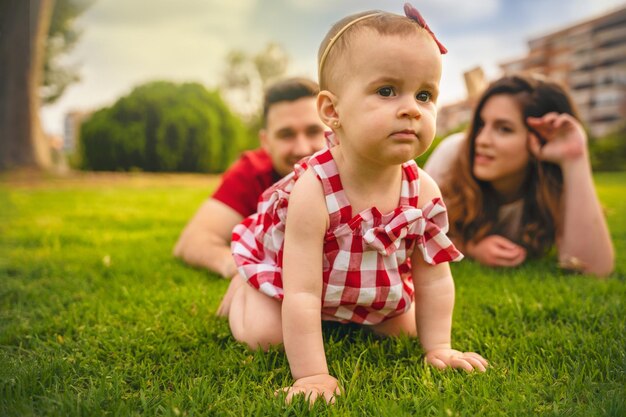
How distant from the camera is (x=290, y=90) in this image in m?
3.46

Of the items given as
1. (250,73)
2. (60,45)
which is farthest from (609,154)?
(60,45)

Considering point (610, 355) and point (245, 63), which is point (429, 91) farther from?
point (245, 63)

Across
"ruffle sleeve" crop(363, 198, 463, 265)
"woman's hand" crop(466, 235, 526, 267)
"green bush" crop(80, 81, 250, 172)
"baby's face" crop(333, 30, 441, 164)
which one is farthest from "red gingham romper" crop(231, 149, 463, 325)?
"green bush" crop(80, 81, 250, 172)

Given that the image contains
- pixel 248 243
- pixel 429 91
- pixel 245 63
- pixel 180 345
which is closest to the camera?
pixel 429 91

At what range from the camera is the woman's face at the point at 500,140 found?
342 centimetres

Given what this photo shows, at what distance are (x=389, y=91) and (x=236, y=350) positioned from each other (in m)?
1.09

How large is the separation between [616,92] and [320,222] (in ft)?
53.2

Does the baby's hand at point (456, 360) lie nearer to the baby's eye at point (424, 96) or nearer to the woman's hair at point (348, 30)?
the baby's eye at point (424, 96)

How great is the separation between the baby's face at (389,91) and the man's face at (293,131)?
174 centimetres

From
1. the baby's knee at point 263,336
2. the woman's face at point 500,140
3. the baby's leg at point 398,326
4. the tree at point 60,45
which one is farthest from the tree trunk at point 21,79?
the baby's leg at point 398,326

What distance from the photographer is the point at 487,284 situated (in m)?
2.95

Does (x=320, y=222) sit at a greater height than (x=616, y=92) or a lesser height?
lesser

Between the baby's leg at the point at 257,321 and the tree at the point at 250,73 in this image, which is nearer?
the baby's leg at the point at 257,321


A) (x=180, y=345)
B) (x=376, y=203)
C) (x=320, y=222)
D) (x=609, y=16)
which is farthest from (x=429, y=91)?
(x=609, y=16)
